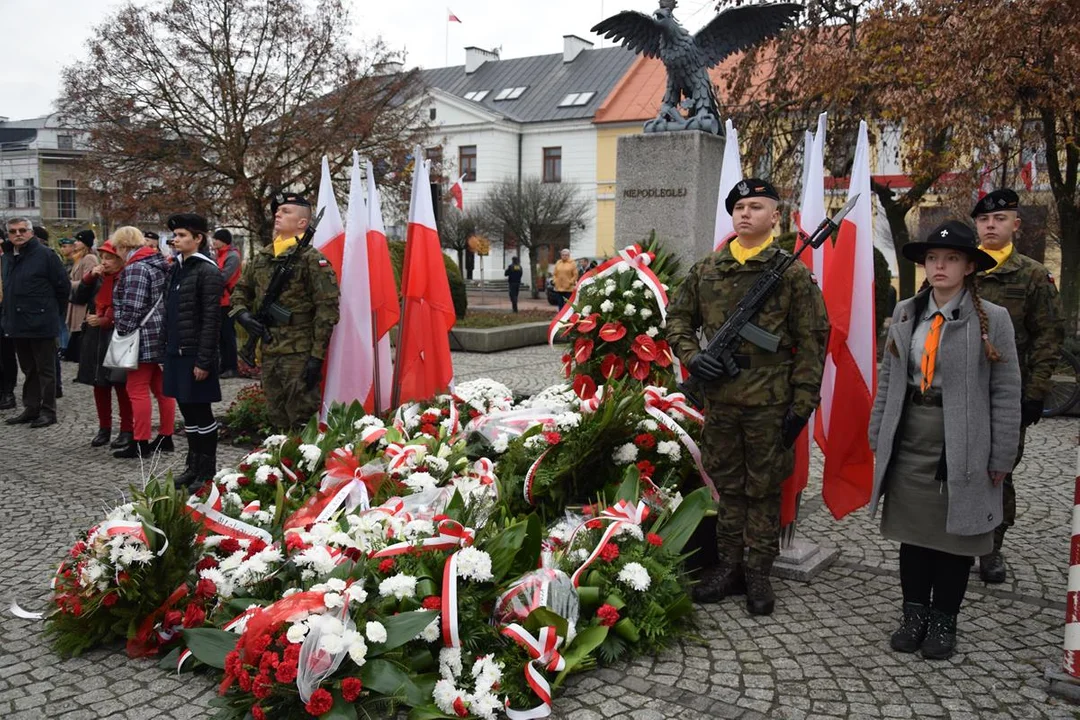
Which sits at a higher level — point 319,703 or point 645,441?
point 645,441

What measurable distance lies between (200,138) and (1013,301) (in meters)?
16.6

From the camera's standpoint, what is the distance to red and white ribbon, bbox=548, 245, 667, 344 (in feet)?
20.5

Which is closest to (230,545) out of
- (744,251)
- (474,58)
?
(744,251)

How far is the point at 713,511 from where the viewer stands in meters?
4.53

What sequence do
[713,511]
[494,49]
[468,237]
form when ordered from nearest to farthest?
[713,511] → [468,237] → [494,49]

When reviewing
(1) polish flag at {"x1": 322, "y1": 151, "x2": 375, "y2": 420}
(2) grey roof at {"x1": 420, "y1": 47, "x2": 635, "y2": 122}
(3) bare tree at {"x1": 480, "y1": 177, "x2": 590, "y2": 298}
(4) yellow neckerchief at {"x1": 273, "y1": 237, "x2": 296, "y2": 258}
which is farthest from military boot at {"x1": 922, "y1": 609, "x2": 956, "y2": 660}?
(2) grey roof at {"x1": 420, "y1": 47, "x2": 635, "y2": 122}

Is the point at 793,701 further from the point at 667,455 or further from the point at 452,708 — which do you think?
the point at 667,455

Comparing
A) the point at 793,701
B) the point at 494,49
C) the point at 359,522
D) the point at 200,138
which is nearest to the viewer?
the point at 793,701

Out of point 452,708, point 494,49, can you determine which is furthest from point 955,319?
point 494,49

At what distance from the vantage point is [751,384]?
166 inches

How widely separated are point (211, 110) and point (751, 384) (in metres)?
16.1

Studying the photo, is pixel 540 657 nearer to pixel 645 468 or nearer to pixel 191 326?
pixel 645 468

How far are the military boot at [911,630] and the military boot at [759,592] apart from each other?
0.56m

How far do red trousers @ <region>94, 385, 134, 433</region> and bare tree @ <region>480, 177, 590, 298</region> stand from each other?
29.0 meters
